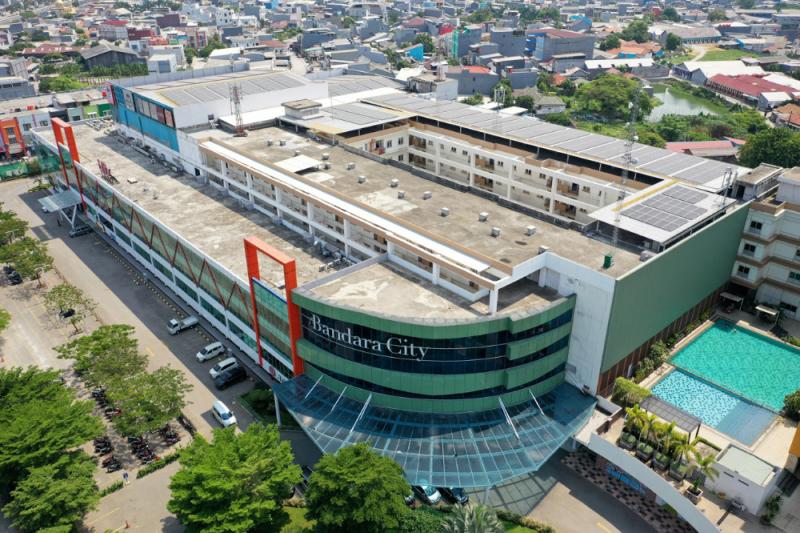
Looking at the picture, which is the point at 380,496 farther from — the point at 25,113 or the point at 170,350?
the point at 25,113

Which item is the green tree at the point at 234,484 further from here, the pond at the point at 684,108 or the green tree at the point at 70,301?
the pond at the point at 684,108

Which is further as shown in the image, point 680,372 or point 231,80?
point 231,80

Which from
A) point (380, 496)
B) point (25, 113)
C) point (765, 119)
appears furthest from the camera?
point (765, 119)

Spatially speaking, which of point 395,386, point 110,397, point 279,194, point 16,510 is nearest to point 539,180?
point 279,194

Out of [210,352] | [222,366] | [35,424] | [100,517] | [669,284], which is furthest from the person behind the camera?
[210,352]

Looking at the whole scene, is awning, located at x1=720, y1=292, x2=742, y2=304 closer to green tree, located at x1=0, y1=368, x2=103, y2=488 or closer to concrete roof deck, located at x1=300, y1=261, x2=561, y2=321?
concrete roof deck, located at x1=300, y1=261, x2=561, y2=321

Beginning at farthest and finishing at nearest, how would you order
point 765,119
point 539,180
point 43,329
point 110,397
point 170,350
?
1. point 765,119
2. point 539,180
3. point 43,329
4. point 170,350
5. point 110,397

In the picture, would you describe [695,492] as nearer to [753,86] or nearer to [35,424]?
[35,424]

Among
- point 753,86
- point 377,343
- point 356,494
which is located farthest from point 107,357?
point 753,86
